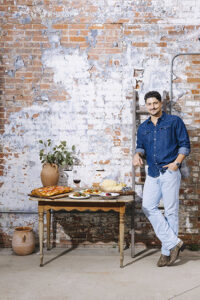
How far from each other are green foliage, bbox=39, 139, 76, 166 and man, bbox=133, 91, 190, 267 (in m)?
1.00

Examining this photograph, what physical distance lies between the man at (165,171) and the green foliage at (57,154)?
996 millimetres

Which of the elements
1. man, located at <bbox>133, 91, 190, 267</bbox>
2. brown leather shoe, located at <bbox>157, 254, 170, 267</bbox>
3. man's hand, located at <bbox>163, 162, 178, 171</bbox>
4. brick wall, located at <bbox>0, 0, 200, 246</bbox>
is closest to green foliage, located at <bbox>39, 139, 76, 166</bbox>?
brick wall, located at <bbox>0, 0, 200, 246</bbox>

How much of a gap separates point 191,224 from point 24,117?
2.64 m

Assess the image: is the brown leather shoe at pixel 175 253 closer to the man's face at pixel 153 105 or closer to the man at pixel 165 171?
the man at pixel 165 171

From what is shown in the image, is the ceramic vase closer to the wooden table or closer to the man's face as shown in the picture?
the wooden table

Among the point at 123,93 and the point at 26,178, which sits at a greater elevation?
the point at 123,93

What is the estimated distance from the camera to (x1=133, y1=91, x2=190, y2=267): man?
3.71m

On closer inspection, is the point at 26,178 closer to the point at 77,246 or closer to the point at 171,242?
the point at 77,246

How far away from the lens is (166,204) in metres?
3.75

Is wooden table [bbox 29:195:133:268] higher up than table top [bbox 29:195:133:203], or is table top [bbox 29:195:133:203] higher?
table top [bbox 29:195:133:203]

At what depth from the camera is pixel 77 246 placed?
4.50 metres

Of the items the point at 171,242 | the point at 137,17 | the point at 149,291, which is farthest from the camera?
the point at 137,17

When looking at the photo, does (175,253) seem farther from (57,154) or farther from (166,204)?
(57,154)

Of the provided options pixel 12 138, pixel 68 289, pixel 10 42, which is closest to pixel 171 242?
pixel 68 289
